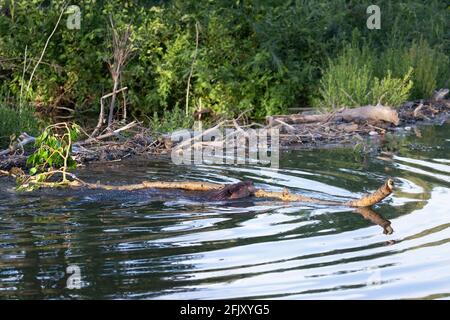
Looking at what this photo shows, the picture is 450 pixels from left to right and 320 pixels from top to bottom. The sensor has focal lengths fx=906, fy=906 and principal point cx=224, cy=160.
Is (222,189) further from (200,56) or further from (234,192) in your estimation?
(200,56)

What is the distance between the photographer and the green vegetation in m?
17.9

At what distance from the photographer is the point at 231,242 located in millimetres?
7594

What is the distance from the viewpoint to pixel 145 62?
61.3ft

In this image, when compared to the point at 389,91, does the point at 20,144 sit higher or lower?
lower

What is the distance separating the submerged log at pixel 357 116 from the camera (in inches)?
618

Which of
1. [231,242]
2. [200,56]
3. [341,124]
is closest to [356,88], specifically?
[341,124]

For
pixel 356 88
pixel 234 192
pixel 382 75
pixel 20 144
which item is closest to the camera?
pixel 234 192

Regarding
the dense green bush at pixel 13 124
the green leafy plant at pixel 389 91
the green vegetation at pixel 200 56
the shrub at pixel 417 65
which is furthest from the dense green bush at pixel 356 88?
the dense green bush at pixel 13 124

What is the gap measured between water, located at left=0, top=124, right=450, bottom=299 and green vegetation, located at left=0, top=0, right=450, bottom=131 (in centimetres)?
674

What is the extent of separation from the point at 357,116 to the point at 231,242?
864 centimetres

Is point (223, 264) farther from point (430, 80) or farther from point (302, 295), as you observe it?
point (430, 80)

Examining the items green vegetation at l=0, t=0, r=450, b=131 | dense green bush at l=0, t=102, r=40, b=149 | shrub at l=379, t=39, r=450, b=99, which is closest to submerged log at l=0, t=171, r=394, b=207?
dense green bush at l=0, t=102, r=40, b=149

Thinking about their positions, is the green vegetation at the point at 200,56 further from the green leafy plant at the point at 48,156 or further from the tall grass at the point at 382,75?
the green leafy plant at the point at 48,156

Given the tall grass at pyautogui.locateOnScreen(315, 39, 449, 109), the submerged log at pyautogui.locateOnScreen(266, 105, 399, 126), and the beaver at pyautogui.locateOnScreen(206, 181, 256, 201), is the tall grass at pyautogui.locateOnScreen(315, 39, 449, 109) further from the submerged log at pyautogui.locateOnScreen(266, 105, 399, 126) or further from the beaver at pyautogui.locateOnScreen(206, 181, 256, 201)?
the beaver at pyautogui.locateOnScreen(206, 181, 256, 201)
